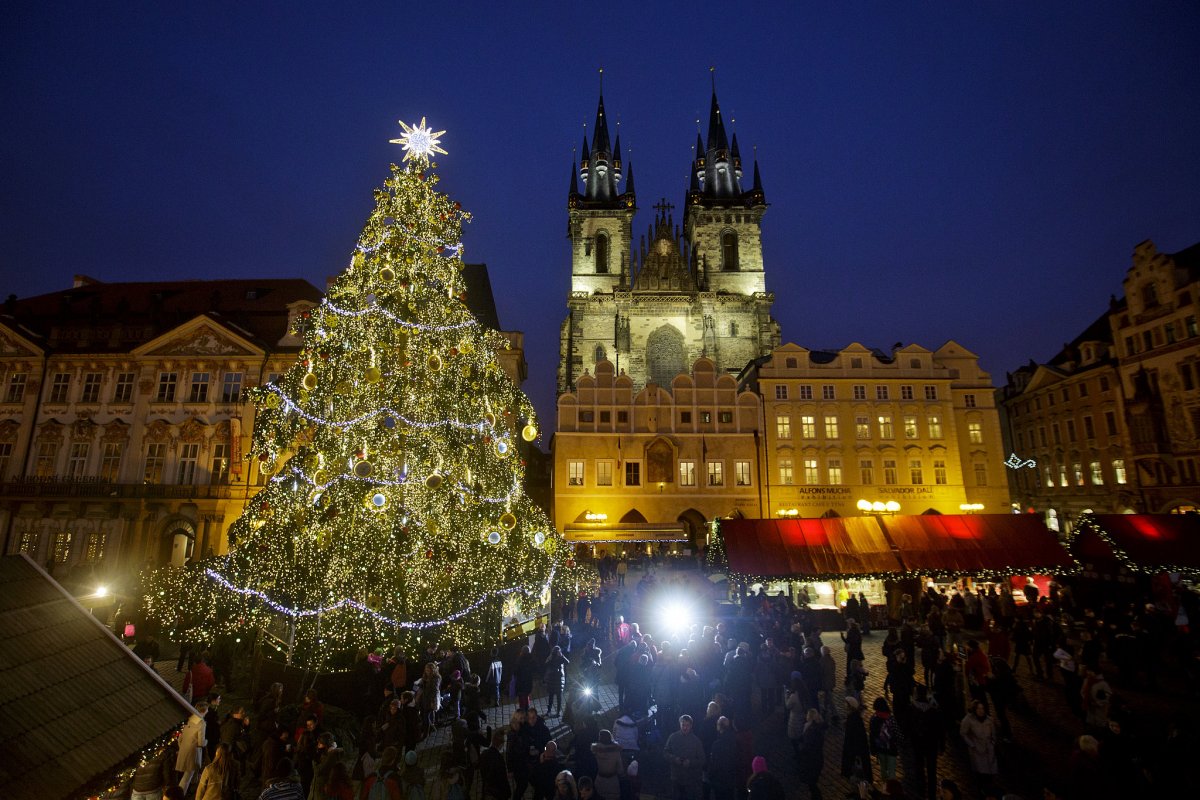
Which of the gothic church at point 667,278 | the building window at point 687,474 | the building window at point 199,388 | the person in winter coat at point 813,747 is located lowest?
the person in winter coat at point 813,747

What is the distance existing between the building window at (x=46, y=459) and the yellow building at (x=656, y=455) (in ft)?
84.0

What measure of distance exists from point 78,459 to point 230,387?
8.30 m

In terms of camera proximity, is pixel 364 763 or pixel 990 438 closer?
pixel 364 763

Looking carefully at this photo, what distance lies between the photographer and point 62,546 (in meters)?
29.1

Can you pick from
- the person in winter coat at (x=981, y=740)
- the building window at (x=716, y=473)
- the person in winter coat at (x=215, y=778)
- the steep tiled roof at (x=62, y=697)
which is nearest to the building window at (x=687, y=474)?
the building window at (x=716, y=473)

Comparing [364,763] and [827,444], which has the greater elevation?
[827,444]

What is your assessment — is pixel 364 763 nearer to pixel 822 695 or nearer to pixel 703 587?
pixel 822 695

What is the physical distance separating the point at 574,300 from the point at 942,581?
36.3m

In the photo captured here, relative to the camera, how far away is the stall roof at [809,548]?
19.8 meters

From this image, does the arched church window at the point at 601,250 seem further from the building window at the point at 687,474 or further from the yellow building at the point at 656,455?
the building window at the point at 687,474

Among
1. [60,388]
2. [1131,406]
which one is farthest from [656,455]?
[60,388]

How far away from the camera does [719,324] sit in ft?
166

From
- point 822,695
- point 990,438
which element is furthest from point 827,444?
point 822,695

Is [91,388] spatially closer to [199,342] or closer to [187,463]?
[199,342]
